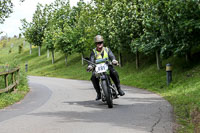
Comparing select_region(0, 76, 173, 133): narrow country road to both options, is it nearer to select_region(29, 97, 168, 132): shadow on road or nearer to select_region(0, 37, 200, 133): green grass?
select_region(29, 97, 168, 132): shadow on road

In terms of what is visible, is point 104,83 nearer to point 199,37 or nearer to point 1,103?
point 1,103

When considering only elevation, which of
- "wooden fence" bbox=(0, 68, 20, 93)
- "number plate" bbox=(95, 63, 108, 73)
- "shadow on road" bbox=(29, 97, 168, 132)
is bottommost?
"shadow on road" bbox=(29, 97, 168, 132)

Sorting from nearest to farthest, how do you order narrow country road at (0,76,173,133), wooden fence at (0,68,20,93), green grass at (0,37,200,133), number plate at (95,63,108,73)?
narrow country road at (0,76,173,133) → green grass at (0,37,200,133) → number plate at (95,63,108,73) → wooden fence at (0,68,20,93)

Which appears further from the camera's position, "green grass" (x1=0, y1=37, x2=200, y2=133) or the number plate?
the number plate

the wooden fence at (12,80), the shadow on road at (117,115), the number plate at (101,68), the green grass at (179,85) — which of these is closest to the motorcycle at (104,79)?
the number plate at (101,68)

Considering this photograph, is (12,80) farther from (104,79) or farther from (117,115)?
(117,115)

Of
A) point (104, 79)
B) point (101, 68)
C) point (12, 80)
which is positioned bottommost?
point (12, 80)

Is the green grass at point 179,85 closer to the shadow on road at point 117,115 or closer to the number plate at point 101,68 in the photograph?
the shadow on road at point 117,115

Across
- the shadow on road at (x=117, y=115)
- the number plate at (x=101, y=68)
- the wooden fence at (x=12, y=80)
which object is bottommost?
the shadow on road at (x=117, y=115)

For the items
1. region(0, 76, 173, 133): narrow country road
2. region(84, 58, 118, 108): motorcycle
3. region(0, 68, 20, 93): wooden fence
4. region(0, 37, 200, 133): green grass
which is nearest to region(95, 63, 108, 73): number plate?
region(84, 58, 118, 108): motorcycle

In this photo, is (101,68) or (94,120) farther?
(101,68)

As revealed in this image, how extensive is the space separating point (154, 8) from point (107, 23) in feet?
46.2

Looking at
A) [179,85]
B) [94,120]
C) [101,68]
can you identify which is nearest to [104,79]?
[101,68]

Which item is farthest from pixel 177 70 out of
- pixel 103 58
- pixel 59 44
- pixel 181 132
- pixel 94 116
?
pixel 59 44
